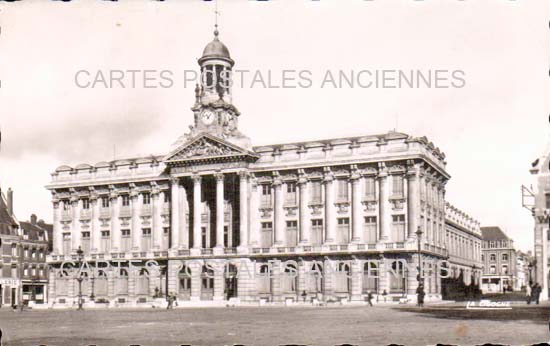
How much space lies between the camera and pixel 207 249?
70625 millimetres

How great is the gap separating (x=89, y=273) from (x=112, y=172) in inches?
A: 417

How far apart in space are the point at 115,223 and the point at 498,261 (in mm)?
91554

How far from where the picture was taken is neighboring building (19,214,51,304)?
327 ft

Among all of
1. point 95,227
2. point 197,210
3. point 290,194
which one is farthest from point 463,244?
point 95,227

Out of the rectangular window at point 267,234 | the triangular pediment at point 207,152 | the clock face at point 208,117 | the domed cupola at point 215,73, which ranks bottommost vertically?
the rectangular window at point 267,234

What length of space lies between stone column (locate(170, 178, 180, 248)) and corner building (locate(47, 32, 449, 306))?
0.09 meters

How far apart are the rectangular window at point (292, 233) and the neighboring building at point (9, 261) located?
38.7m

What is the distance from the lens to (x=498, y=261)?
14650cm

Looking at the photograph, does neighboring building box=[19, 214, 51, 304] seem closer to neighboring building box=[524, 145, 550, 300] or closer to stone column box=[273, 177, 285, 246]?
stone column box=[273, 177, 285, 246]

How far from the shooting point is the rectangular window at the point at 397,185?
6469 cm

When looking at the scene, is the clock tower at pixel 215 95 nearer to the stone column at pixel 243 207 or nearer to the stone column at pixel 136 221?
the stone column at pixel 243 207

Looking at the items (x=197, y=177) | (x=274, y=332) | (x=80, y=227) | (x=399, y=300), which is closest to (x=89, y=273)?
(x=80, y=227)

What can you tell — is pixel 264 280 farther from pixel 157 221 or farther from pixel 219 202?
pixel 157 221

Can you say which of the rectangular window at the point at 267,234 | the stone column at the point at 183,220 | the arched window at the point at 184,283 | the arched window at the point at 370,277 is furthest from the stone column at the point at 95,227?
the arched window at the point at 370,277
